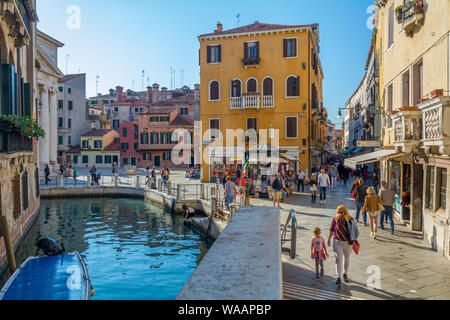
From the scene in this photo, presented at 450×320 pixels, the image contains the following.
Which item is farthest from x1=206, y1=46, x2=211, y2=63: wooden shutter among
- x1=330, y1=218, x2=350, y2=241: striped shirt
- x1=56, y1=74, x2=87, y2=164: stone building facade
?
x1=56, y1=74, x2=87, y2=164: stone building facade

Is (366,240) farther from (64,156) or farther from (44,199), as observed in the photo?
(64,156)

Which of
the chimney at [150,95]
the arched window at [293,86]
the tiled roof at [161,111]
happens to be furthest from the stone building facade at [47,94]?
the chimney at [150,95]

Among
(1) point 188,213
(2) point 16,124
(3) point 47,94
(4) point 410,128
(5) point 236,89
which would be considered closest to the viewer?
(4) point 410,128

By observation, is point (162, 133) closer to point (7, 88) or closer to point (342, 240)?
point (7, 88)

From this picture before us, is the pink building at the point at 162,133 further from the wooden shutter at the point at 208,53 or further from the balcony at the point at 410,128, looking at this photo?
the balcony at the point at 410,128

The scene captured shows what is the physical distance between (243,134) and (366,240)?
740 inches

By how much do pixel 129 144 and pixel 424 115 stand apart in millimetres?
46957

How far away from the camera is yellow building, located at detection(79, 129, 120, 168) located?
52.3 m

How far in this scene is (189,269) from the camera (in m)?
12.4

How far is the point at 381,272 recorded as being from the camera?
755 cm

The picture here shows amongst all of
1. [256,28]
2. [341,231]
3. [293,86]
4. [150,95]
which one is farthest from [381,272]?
[150,95]

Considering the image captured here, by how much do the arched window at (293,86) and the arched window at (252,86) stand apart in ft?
7.74

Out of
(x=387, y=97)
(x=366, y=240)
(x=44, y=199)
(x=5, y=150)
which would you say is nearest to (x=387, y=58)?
(x=387, y=97)

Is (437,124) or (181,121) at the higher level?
(181,121)
